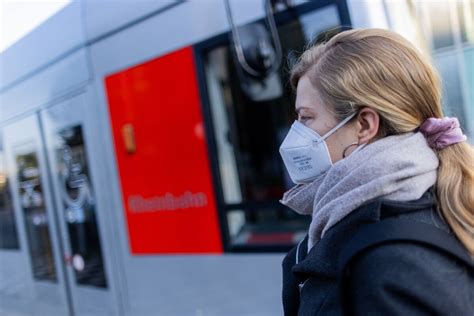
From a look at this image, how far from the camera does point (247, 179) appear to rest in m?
2.64

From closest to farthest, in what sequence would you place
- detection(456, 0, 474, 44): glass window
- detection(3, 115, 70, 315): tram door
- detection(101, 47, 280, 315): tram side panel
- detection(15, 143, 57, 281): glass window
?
detection(456, 0, 474, 44): glass window < detection(101, 47, 280, 315): tram side panel < detection(3, 115, 70, 315): tram door < detection(15, 143, 57, 281): glass window

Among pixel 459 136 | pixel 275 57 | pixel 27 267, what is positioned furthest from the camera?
pixel 27 267

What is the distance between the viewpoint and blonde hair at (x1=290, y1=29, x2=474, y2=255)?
3.12 ft

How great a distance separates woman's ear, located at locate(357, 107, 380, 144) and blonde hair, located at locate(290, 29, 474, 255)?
12 mm

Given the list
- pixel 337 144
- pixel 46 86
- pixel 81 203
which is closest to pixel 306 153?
pixel 337 144

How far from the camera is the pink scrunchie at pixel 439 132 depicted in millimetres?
999

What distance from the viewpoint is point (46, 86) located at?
3.49m

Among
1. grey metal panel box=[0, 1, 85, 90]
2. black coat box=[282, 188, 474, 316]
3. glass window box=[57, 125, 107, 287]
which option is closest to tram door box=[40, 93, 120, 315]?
glass window box=[57, 125, 107, 287]

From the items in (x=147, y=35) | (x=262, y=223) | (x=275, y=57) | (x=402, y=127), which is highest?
(x=147, y=35)

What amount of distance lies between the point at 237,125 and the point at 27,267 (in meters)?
2.54

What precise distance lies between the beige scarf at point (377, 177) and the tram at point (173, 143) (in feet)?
3.87

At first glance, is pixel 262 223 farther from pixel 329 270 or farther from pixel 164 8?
pixel 329 270

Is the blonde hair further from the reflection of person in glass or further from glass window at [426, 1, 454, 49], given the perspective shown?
the reflection of person in glass

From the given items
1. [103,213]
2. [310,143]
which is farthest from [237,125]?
[310,143]
